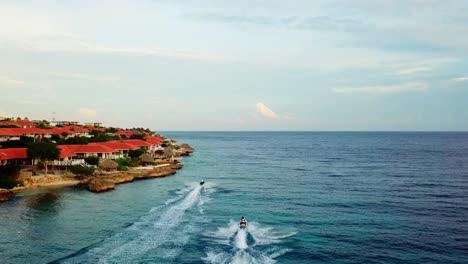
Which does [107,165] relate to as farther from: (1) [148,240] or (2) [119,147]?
(1) [148,240]

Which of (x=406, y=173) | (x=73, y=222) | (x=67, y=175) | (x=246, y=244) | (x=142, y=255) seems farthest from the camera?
(x=406, y=173)

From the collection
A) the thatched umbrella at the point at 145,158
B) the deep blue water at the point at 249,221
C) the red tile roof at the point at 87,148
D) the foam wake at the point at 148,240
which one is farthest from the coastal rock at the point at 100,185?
the thatched umbrella at the point at 145,158

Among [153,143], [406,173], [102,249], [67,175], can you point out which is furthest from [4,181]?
[406,173]

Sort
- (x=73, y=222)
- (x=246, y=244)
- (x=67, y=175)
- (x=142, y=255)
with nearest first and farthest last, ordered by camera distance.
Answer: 1. (x=142, y=255)
2. (x=246, y=244)
3. (x=73, y=222)
4. (x=67, y=175)

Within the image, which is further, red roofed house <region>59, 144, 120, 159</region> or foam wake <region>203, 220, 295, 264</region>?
red roofed house <region>59, 144, 120, 159</region>

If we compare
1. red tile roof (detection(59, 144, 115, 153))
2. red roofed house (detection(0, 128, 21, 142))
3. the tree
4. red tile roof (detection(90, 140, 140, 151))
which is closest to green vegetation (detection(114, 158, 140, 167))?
red tile roof (detection(59, 144, 115, 153))

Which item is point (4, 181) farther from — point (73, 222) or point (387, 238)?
point (387, 238)

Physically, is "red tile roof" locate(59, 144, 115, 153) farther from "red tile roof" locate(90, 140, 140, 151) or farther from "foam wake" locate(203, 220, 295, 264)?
"foam wake" locate(203, 220, 295, 264)
